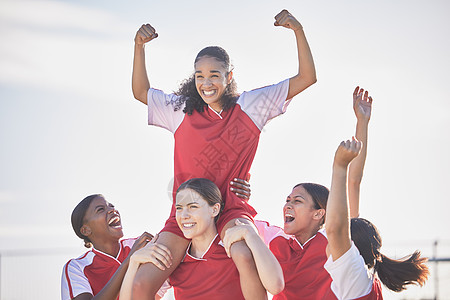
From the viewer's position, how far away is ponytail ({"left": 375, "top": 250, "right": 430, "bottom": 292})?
451 cm

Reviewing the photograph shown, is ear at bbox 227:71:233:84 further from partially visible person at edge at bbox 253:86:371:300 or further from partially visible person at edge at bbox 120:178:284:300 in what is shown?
partially visible person at edge at bbox 253:86:371:300

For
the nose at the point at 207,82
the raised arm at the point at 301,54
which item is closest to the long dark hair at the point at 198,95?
the nose at the point at 207,82

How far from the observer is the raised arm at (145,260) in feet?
15.0

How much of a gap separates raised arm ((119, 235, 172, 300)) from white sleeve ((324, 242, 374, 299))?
1164 mm

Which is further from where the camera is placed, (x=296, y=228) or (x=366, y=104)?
(x=366, y=104)

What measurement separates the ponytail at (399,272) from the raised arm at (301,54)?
1395mm

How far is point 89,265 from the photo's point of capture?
558 centimetres

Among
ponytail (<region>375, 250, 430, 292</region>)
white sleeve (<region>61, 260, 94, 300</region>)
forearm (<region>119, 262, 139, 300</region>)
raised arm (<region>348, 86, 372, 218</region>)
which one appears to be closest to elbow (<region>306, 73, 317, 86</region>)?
raised arm (<region>348, 86, 372, 218</region>)

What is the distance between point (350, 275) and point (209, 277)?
1122 mm

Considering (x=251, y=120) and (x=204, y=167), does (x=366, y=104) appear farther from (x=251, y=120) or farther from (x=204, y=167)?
(x=204, y=167)

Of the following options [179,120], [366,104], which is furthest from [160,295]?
[366,104]

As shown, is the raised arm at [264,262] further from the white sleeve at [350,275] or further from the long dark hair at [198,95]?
the long dark hair at [198,95]

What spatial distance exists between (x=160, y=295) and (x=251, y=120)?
5.29ft

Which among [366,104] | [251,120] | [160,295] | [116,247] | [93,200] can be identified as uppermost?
[366,104]
